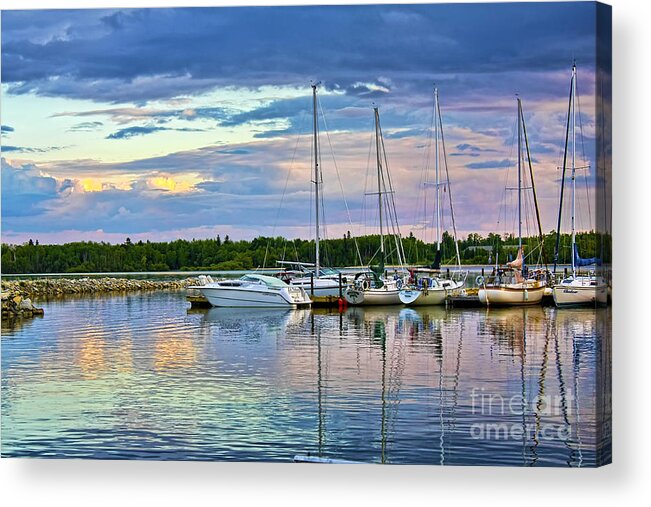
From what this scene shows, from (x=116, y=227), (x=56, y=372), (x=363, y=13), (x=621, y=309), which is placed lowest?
(x=56, y=372)

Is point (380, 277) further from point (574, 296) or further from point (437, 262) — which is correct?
point (574, 296)

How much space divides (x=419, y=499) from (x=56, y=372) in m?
4.59

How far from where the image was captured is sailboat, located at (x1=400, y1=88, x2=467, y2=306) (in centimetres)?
1247

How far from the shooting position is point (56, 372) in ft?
39.5

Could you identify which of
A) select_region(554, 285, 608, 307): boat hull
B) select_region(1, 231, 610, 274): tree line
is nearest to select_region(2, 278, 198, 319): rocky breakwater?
select_region(1, 231, 610, 274): tree line

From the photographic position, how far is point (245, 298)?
23.4 m

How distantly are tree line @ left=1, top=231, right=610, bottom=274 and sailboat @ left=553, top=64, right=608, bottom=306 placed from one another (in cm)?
26

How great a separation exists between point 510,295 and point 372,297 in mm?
4260

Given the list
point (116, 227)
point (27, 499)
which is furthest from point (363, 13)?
point (27, 499)

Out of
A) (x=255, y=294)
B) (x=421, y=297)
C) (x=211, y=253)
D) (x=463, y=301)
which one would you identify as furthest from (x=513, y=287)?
(x=255, y=294)

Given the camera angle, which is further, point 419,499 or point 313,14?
point 313,14

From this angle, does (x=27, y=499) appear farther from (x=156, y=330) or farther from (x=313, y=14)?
(x=156, y=330)

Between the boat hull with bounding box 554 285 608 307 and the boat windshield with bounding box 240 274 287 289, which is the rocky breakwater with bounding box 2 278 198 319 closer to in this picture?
the boat windshield with bounding box 240 274 287 289

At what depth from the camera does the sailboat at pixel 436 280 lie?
40.9 feet
